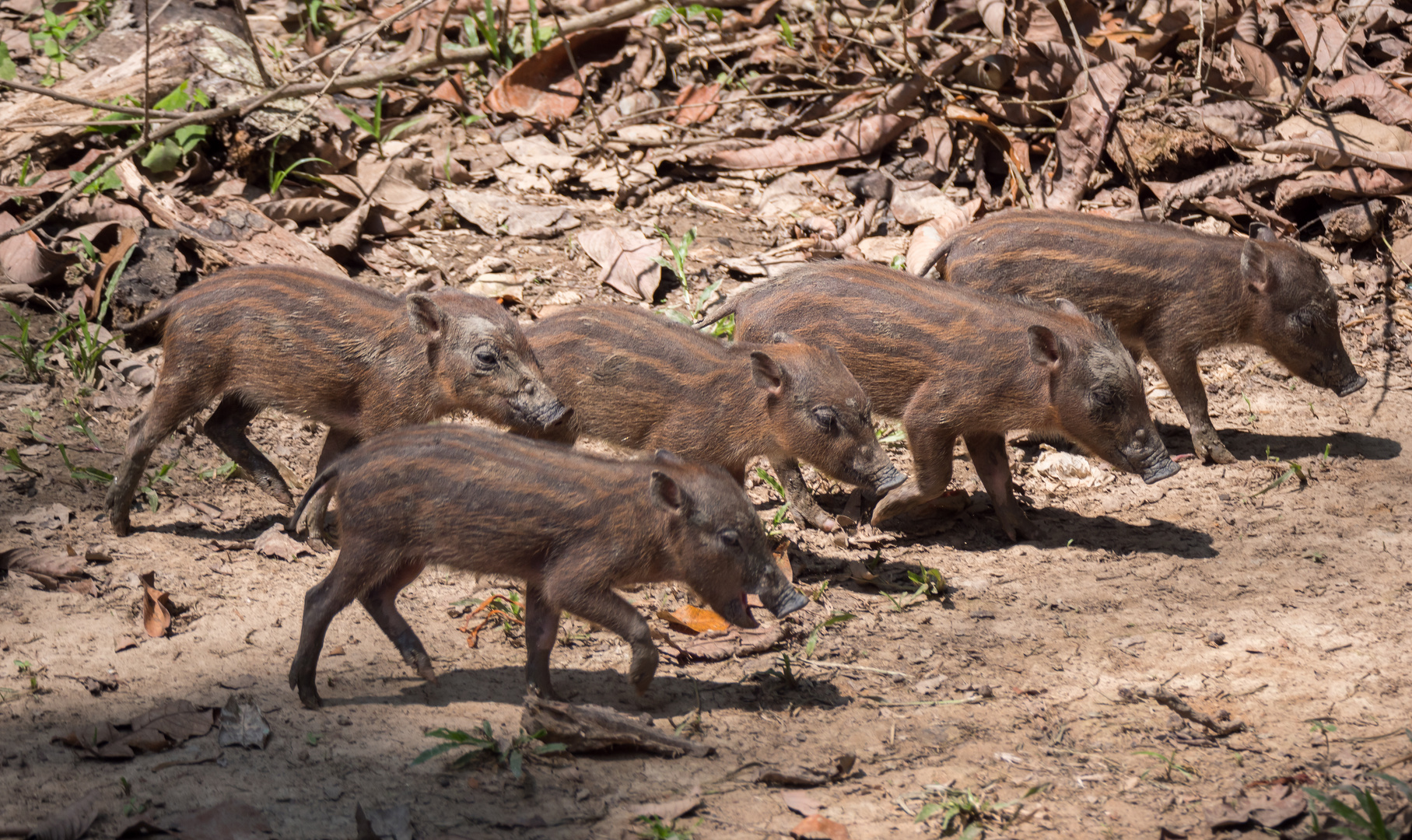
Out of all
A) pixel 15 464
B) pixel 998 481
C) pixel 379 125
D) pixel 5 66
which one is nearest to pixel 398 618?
pixel 15 464

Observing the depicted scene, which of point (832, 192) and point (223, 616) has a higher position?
point (832, 192)

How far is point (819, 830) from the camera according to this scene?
401 centimetres

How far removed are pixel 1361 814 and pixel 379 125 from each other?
7.93m

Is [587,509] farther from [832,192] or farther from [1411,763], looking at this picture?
[832,192]

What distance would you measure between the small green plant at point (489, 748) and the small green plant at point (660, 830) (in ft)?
1.55

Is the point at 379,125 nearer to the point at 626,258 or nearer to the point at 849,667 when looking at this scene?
the point at 626,258

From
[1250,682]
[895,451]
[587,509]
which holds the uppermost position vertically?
[587,509]

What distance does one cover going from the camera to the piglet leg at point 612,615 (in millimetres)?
4844

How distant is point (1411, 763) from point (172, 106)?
8.24 meters

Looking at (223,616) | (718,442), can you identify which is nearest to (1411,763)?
(718,442)

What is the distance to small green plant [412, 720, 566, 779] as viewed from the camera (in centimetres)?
433

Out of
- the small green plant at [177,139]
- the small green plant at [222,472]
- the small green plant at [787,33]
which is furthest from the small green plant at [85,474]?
the small green plant at [787,33]

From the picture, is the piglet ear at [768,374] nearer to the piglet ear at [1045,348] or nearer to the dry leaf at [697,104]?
the piglet ear at [1045,348]

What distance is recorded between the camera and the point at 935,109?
9961 millimetres
